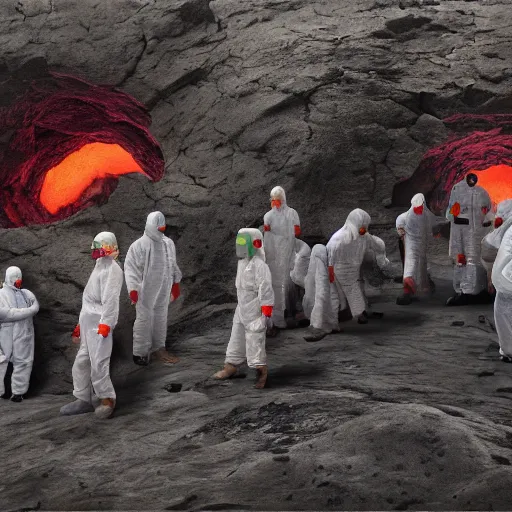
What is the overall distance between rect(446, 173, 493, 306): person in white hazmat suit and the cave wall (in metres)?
1.35

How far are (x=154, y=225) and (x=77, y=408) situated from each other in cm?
244

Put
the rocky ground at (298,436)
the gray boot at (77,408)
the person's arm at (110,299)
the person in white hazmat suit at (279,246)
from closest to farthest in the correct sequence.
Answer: the rocky ground at (298,436) < the person's arm at (110,299) < the gray boot at (77,408) < the person in white hazmat suit at (279,246)

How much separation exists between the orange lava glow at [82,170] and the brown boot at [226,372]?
299 inches

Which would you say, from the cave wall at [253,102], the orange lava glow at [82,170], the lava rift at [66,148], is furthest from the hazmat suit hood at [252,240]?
the orange lava glow at [82,170]

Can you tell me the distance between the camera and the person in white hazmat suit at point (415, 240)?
10031 mm

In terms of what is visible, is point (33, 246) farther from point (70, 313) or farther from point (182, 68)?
point (182, 68)

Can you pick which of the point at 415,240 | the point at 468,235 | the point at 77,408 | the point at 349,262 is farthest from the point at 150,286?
the point at 468,235

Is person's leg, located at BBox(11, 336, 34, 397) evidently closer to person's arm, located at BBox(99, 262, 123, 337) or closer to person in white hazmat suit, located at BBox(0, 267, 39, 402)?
person in white hazmat suit, located at BBox(0, 267, 39, 402)

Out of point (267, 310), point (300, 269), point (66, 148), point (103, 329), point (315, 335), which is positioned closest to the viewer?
point (103, 329)

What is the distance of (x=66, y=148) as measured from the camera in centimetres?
1445

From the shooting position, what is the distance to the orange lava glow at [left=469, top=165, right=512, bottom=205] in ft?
49.2

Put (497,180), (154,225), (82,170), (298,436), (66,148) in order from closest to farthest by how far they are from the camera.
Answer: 1. (298,436)
2. (154,225)
3. (66,148)
4. (82,170)
5. (497,180)

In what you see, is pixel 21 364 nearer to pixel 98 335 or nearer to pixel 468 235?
pixel 98 335

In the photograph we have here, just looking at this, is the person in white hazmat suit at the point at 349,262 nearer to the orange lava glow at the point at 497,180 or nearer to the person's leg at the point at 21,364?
the person's leg at the point at 21,364
